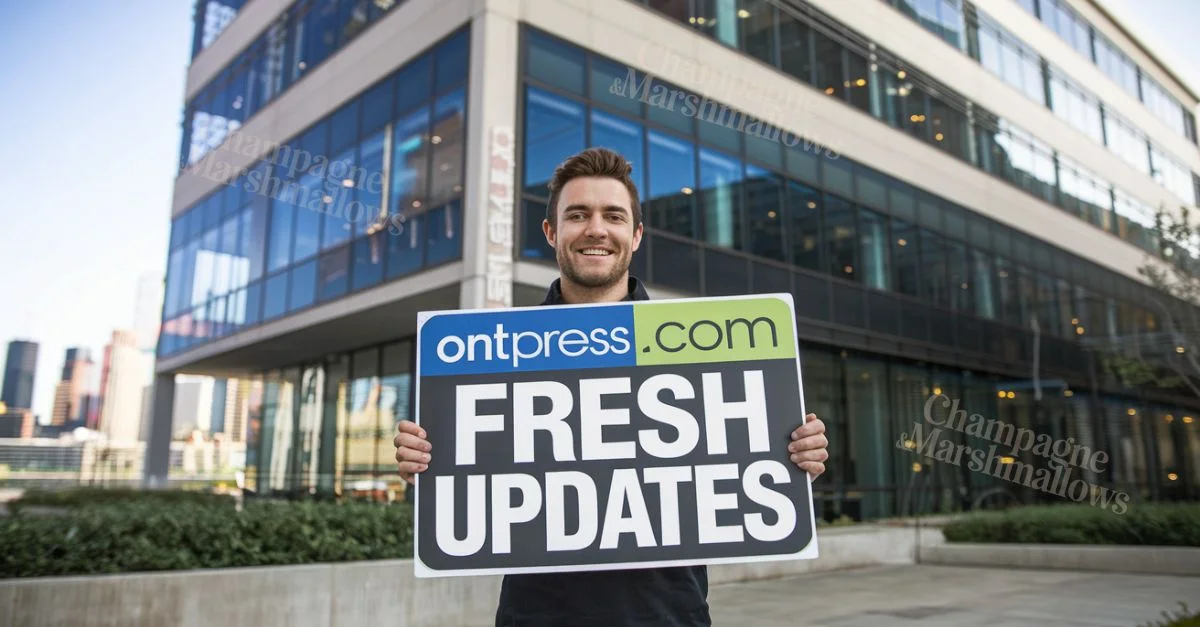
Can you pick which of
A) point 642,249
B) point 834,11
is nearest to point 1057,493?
point 834,11

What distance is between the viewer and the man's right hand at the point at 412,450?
2.52 metres

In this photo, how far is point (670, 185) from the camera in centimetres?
1478

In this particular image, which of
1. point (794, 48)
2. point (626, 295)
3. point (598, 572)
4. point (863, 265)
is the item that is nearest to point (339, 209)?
point (794, 48)

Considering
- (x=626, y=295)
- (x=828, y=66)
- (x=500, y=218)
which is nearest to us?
(x=626, y=295)

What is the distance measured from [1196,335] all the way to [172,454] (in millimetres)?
24155

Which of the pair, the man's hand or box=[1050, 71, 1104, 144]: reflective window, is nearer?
the man's hand

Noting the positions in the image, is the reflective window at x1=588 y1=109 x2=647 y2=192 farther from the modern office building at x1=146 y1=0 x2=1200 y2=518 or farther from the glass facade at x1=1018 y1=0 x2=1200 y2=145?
the glass facade at x1=1018 y1=0 x2=1200 y2=145

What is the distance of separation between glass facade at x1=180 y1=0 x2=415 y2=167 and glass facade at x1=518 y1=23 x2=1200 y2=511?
486cm

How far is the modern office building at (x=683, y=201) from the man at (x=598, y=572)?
933 cm

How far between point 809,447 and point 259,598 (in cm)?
607

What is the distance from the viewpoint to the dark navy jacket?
235 centimetres

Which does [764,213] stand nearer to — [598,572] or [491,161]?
[491,161]

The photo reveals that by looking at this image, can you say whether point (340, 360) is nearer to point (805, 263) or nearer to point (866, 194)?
point (805, 263)

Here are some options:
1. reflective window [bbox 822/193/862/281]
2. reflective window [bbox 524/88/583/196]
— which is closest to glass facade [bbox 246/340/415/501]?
reflective window [bbox 524/88/583/196]
